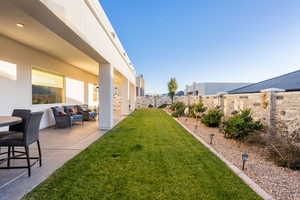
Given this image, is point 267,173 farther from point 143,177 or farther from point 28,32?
point 28,32

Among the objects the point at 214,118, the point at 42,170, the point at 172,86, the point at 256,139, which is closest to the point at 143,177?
the point at 42,170

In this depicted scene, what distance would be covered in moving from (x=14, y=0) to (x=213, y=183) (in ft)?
13.5

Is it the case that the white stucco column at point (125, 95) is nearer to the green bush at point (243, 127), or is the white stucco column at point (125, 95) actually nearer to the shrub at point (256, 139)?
the green bush at point (243, 127)

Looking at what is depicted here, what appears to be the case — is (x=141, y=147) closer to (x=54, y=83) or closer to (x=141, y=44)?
(x=54, y=83)

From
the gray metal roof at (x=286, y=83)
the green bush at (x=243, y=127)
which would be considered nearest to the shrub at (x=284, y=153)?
the green bush at (x=243, y=127)

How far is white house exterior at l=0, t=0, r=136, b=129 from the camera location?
284 cm

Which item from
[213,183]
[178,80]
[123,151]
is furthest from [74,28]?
[178,80]

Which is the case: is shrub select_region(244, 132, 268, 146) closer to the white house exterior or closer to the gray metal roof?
the gray metal roof

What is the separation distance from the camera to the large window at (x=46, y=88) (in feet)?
19.4

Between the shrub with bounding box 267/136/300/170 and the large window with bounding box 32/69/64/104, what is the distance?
25.9 ft

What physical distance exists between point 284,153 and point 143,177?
317 cm

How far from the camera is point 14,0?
2.12 m

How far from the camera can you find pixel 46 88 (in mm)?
6559

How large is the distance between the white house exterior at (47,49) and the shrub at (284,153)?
17.4 ft
